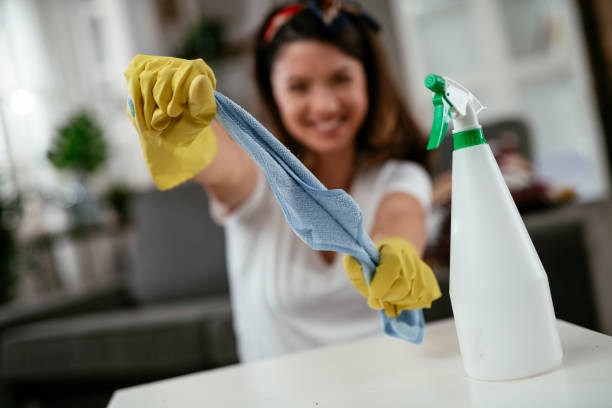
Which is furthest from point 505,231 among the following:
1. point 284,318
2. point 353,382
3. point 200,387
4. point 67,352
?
point 67,352

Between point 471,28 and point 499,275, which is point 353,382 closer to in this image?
point 499,275

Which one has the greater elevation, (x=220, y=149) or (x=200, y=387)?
(x=220, y=149)

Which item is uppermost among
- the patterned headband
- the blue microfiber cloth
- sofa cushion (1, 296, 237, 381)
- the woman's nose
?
the patterned headband

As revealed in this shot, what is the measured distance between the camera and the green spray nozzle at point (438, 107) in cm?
41

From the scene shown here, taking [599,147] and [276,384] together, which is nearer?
[276,384]

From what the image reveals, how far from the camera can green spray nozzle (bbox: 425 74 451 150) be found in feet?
1.33

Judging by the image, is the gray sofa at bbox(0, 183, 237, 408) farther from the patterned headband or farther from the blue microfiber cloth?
the blue microfiber cloth

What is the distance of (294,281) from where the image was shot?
2.98 ft

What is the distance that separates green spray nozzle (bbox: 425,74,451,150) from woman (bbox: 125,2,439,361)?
0.35 metres

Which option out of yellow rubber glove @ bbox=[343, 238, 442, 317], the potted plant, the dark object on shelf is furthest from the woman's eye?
the potted plant

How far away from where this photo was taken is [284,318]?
91 centimetres

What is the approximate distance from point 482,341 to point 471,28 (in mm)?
3420

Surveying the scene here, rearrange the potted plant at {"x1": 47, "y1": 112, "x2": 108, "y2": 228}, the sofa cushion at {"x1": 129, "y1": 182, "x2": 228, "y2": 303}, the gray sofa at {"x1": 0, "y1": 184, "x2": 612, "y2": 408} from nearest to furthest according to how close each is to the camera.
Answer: the gray sofa at {"x1": 0, "y1": 184, "x2": 612, "y2": 408}, the sofa cushion at {"x1": 129, "y1": 182, "x2": 228, "y2": 303}, the potted plant at {"x1": 47, "y1": 112, "x2": 108, "y2": 228}

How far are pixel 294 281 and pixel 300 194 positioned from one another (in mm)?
507
